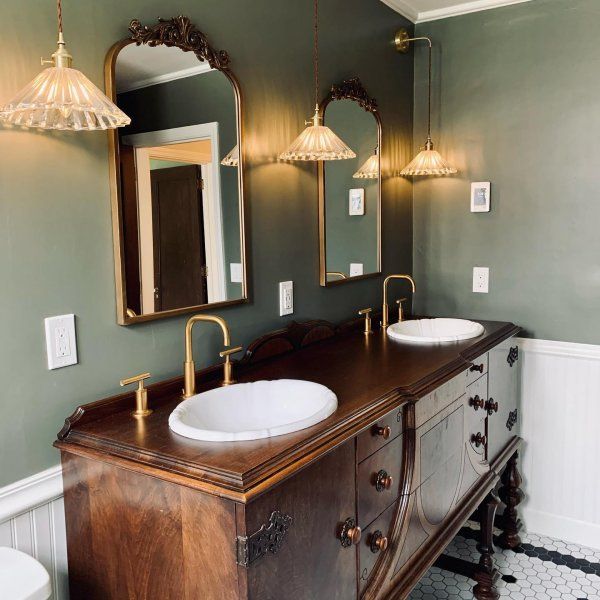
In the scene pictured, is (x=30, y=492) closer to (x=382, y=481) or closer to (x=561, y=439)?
(x=382, y=481)

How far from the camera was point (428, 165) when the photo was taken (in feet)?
8.80

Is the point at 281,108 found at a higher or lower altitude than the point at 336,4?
lower

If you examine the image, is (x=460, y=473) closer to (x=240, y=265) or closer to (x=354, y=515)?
A: (x=354, y=515)

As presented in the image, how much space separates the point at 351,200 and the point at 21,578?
5.80 feet

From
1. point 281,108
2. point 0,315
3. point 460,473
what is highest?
point 281,108

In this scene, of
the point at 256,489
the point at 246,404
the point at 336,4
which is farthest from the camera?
the point at 336,4

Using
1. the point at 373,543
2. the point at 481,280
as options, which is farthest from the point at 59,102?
the point at 481,280

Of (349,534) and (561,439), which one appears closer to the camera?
(349,534)

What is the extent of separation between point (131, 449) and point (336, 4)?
1.84 m

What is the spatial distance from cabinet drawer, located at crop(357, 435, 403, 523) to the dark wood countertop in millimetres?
121

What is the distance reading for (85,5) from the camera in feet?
4.53

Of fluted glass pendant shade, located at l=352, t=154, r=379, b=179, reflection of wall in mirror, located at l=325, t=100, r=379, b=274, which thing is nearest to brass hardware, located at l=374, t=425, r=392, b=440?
reflection of wall in mirror, located at l=325, t=100, r=379, b=274

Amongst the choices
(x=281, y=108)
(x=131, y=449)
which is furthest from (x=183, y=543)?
(x=281, y=108)

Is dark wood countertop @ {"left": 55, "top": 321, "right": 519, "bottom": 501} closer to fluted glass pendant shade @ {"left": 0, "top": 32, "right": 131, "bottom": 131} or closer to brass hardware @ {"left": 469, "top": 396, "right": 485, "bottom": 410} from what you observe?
brass hardware @ {"left": 469, "top": 396, "right": 485, "bottom": 410}
